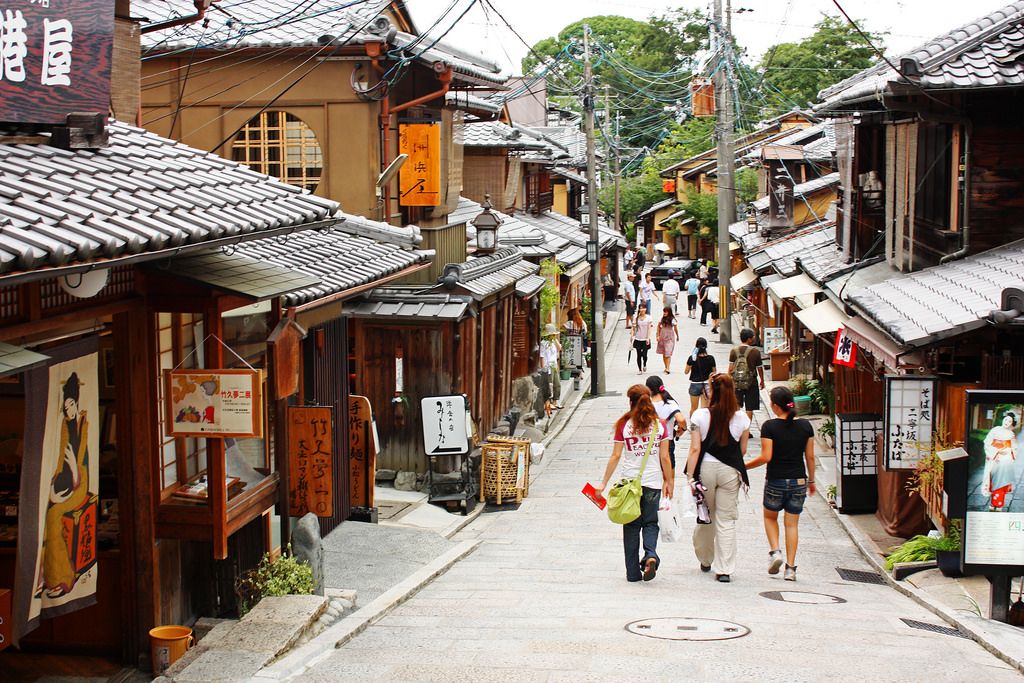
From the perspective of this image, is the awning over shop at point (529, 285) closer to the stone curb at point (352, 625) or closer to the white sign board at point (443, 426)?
the white sign board at point (443, 426)

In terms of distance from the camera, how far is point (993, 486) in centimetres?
1023

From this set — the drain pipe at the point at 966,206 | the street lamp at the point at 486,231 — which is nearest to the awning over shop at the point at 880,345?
the drain pipe at the point at 966,206

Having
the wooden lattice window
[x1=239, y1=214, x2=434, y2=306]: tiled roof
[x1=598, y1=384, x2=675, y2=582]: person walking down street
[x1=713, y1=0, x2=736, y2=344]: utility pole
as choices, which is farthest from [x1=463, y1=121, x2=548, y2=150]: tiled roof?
[x1=598, y1=384, x2=675, y2=582]: person walking down street

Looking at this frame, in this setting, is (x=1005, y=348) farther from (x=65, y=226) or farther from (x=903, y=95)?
(x=65, y=226)

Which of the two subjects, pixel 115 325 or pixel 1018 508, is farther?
pixel 1018 508

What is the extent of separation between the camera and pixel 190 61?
1817 cm

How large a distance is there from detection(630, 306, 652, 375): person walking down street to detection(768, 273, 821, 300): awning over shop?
7.98 m

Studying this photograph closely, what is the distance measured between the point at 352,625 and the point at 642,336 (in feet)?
80.6

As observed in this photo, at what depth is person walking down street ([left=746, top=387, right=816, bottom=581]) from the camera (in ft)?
38.7

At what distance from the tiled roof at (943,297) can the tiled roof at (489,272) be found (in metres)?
6.55

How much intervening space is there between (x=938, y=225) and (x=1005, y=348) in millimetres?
4806

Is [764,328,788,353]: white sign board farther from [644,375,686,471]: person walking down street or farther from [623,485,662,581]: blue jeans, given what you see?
[623,485,662,581]: blue jeans

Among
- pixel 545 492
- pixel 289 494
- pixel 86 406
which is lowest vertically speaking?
pixel 545 492

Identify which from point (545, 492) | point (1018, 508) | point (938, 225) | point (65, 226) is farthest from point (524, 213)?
point (65, 226)
